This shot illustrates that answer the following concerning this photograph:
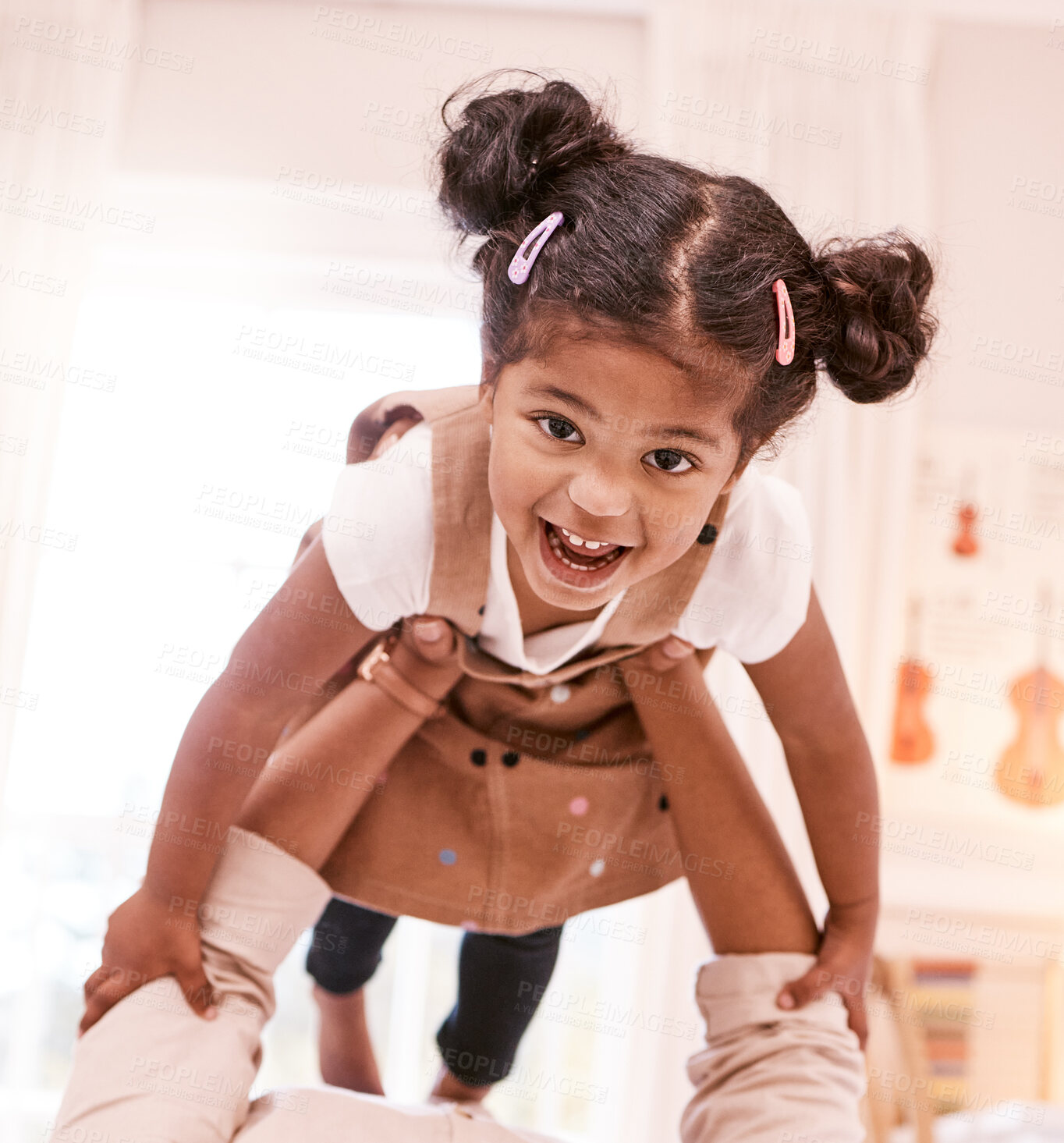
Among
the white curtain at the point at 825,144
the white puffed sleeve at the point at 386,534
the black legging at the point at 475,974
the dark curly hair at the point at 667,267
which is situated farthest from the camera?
the white curtain at the point at 825,144

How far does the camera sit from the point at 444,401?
752mm

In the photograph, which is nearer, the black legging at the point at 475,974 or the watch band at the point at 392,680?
the watch band at the point at 392,680

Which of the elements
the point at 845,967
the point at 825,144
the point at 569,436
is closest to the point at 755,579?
the point at 569,436

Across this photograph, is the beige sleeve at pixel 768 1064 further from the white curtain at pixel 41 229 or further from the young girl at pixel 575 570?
the white curtain at pixel 41 229

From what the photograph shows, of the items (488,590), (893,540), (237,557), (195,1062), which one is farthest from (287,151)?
(195,1062)

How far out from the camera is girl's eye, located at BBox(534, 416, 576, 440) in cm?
63

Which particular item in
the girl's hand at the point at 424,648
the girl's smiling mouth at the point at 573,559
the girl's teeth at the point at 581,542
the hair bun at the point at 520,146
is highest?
the hair bun at the point at 520,146

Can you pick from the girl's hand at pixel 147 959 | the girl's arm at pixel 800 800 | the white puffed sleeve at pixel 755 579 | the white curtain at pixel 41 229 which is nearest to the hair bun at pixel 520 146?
the white puffed sleeve at pixel 755 579

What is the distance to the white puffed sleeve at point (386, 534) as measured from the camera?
71cm

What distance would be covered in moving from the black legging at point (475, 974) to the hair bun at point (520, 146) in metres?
0.55

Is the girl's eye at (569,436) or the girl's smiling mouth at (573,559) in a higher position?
the girl's eye at (569,436)

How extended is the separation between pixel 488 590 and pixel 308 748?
6.9 inches

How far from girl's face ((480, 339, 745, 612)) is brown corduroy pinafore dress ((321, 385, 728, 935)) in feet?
0.32

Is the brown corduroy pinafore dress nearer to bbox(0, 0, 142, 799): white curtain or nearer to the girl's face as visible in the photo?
the girl's face
